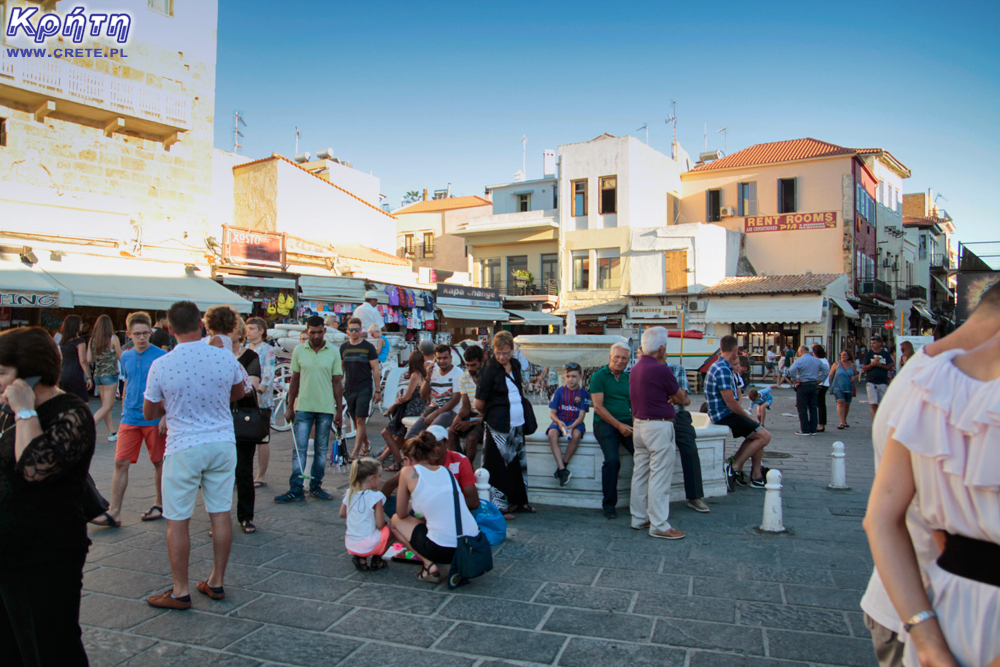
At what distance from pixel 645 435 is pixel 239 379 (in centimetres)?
313

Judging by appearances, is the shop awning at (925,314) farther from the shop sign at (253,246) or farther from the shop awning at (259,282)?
the shop sign at (253,246)

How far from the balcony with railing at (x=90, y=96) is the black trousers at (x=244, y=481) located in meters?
13.7

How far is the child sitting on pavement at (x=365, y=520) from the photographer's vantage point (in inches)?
175

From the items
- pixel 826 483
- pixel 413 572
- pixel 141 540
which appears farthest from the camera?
pixel 826 483

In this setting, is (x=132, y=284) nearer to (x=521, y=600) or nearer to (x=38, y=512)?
(x=521, y=600)

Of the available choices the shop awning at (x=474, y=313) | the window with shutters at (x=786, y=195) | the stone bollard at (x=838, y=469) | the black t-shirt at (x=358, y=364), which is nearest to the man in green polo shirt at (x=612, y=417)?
the stone bollard at (x=838, y=469)

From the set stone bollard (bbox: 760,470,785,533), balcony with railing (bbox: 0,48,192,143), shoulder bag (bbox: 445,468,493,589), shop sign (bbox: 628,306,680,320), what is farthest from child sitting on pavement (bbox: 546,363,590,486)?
shop sign (bbox: 628,306,680,320)

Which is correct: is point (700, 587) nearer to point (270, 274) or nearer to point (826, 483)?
point (826, 483)

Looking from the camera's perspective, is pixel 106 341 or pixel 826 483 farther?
pixel 106 341

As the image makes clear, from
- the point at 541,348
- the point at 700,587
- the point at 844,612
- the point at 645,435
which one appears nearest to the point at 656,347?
the point at 645,435

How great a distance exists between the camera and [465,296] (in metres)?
24.7

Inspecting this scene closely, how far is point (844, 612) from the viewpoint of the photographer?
12.2 feet

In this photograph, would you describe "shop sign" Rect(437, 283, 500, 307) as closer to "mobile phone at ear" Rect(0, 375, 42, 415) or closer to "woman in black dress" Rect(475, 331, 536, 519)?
"woman in black dress" Rect(475, 331, 536, 519)

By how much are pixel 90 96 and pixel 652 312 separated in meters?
22.1
